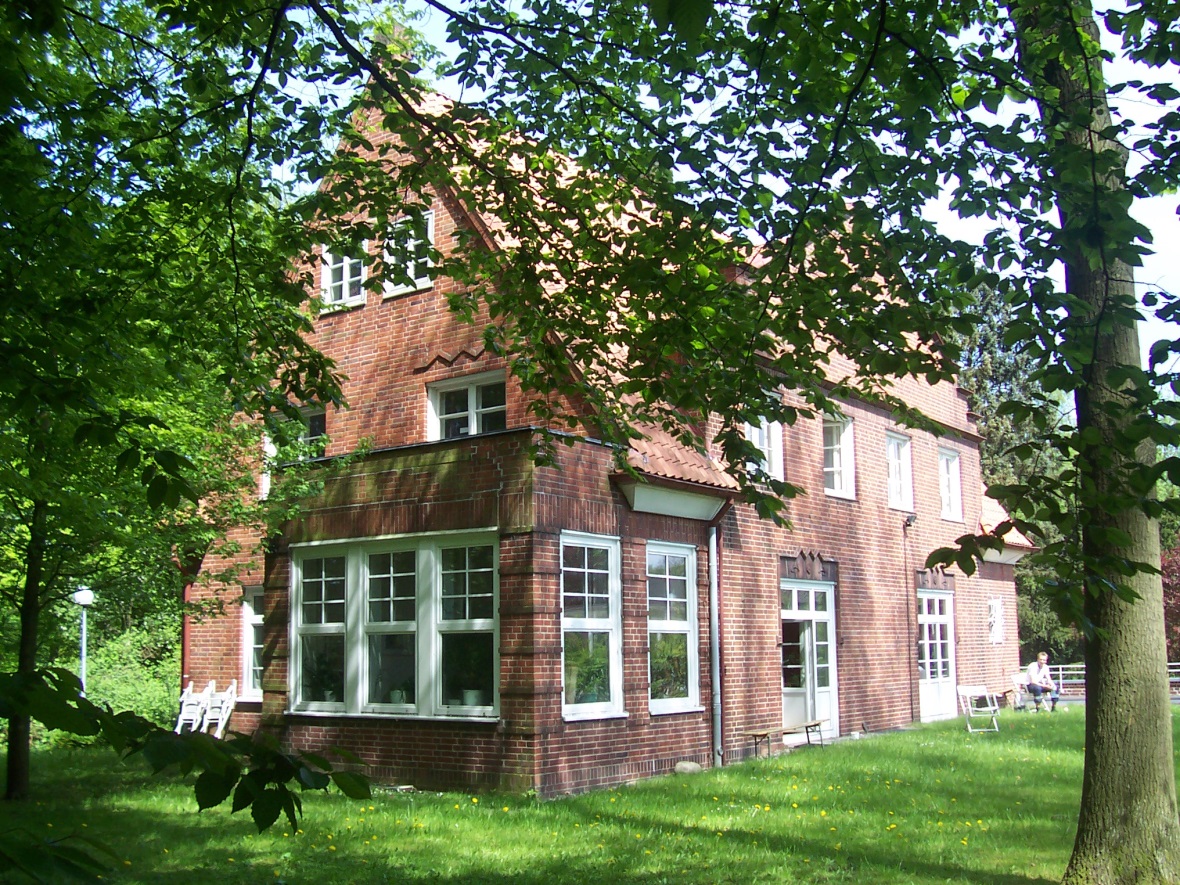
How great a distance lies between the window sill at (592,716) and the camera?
43.5 feet

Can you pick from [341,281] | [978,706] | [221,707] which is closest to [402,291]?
[341,281]

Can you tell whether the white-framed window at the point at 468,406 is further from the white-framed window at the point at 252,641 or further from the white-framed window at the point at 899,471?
the white-framed window at the point at 899,471

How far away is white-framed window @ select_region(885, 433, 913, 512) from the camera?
2203 centimetres

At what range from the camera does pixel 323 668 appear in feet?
50.3

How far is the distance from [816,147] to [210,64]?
177 inches

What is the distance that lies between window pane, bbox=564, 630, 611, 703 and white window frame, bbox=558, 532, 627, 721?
53 millimetres

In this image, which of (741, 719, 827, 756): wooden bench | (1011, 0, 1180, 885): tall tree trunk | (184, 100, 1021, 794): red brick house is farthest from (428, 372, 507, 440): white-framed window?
(1011, 0, 1180, 885): tall tree trunk

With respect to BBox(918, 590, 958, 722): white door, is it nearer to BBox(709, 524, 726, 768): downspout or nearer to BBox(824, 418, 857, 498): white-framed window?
BBox(824, 418, 857, 498): white-framed window

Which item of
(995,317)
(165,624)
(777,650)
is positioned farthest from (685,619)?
(995,317)

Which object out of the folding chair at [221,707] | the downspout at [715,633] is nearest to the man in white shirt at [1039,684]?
the downspout at [715,633]

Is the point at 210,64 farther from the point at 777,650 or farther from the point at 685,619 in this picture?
the point at 777,650

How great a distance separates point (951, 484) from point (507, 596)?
14.6 m

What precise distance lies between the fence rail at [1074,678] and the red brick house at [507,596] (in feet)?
71.6

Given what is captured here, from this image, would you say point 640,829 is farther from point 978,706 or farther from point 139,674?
point 978,706
